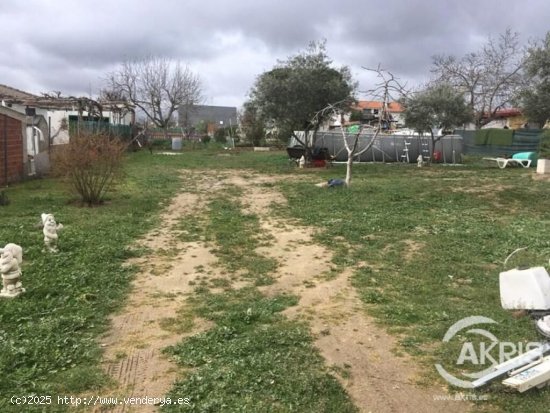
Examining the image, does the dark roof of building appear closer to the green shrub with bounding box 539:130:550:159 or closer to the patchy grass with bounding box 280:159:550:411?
the patchy grass with bounding box 280:159:550:411

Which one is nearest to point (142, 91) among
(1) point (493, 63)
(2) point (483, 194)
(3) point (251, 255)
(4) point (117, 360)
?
(1) point (493, 63)

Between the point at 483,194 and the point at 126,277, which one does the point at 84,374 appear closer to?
the point at 126,277

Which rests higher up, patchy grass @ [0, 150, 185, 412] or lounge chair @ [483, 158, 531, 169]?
lounge chair @ [483, 158, 531, 169]

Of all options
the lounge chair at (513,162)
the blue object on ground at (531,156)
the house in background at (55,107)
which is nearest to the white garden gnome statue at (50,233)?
the house in background at (55,107)

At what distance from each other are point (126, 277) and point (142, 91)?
41806 mm

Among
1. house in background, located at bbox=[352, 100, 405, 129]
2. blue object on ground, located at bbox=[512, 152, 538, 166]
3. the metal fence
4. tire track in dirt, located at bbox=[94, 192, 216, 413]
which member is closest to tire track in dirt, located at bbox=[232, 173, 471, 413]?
tire track in dirt, located at bbox=[94, 192, 216, 413]

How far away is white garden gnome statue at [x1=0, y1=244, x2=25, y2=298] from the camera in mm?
4699

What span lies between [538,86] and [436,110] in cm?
905

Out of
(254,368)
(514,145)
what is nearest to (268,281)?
(254,368)

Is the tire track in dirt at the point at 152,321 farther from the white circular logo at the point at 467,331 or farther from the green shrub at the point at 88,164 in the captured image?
the green shrub at the point at 88,164

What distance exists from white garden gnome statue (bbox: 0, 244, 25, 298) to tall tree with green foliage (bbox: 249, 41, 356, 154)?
49.1ft

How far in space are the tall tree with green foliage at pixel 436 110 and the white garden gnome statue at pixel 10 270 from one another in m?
18.4

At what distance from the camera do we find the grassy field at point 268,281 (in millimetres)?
3291

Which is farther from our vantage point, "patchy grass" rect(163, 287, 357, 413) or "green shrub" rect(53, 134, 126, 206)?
"green shrub" rect(53, 134, 126, 206)
